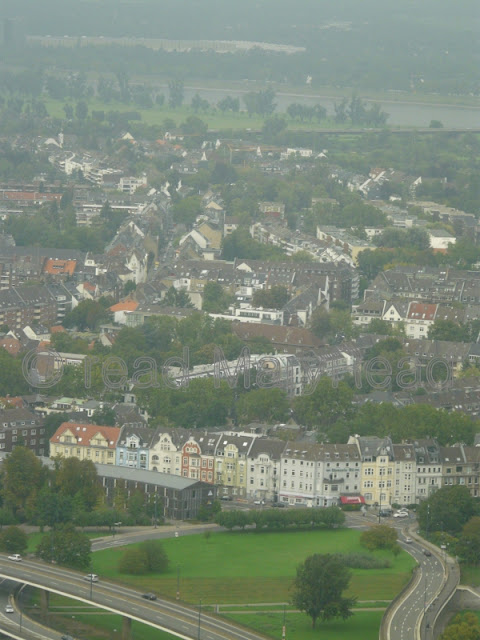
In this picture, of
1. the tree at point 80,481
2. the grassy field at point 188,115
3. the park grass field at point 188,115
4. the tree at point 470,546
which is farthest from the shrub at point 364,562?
the grassy field at point 188,115

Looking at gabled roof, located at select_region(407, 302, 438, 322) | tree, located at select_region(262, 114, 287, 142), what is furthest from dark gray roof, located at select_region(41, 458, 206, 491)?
tree, located at select_region(262, 114, 287, 142)

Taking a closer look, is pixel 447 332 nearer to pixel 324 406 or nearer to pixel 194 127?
pixel 324 406

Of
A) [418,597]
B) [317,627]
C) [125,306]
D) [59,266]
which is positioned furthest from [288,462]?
[59,266]

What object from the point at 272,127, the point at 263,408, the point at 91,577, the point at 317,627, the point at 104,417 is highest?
the point at 272,127

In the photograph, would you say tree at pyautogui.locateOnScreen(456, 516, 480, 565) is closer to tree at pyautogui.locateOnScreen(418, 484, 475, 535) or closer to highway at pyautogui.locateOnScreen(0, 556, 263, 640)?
tree at pyautogui.locateOnScreen(418, 484, 475, 535)

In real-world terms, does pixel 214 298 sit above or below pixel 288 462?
above

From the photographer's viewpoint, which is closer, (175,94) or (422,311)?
(422,311)

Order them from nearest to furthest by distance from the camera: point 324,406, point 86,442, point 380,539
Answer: point 380,539 → point 86,442 → point 324,406
